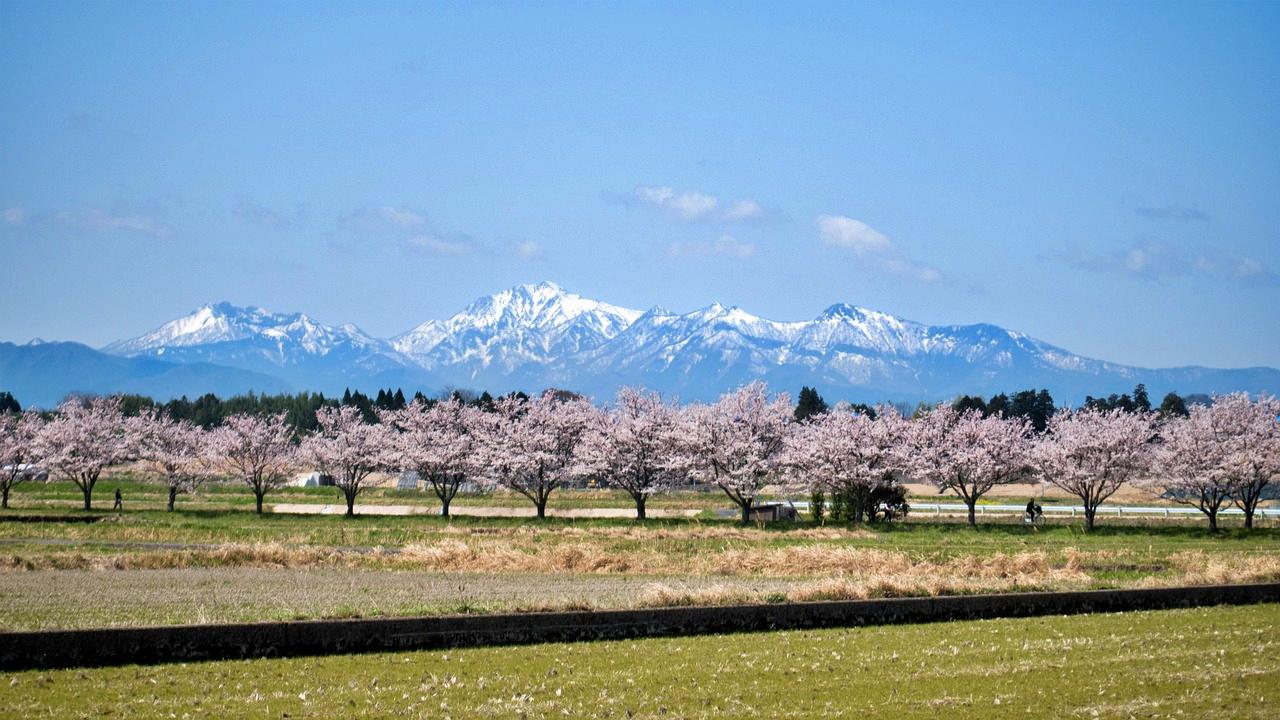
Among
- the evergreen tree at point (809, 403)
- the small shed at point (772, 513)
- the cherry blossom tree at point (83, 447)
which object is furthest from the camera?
the evergreen tree at point (809, 403)

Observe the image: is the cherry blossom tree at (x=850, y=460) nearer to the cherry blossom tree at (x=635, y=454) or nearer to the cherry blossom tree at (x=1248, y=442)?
the cherry blossom tree at (x=635, y=454)

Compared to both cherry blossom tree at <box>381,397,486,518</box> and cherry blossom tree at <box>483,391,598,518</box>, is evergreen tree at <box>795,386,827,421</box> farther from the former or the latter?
cherry blossom tree at <box>483,391,598,518</box>

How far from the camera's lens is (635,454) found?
243ft

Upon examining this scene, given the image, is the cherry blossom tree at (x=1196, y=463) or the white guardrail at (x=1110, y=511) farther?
the white guardrail at (x=1110, y=511)

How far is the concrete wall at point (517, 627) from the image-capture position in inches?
606

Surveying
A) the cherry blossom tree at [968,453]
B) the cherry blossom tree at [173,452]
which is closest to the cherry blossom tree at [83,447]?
the cherry blossom tree at [173,452]

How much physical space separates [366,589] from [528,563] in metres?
8.79

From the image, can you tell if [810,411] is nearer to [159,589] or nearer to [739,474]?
[739,474]

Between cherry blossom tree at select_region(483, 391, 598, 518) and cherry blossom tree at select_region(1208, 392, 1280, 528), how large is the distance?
39.6 meters

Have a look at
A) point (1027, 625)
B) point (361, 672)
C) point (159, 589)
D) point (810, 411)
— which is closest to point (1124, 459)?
point (1027, 625)

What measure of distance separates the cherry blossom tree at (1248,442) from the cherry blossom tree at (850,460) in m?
18.5

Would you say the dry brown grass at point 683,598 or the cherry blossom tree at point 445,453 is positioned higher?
the cherry blossom tree at point 445,453

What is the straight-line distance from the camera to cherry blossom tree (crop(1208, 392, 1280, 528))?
207ft

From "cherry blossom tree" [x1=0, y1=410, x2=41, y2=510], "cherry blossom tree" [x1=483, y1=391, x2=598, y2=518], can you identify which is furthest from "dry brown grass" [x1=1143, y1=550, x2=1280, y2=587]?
"cherry blossom tree" [x1=0, y1=410, x2=41, y2=510]
